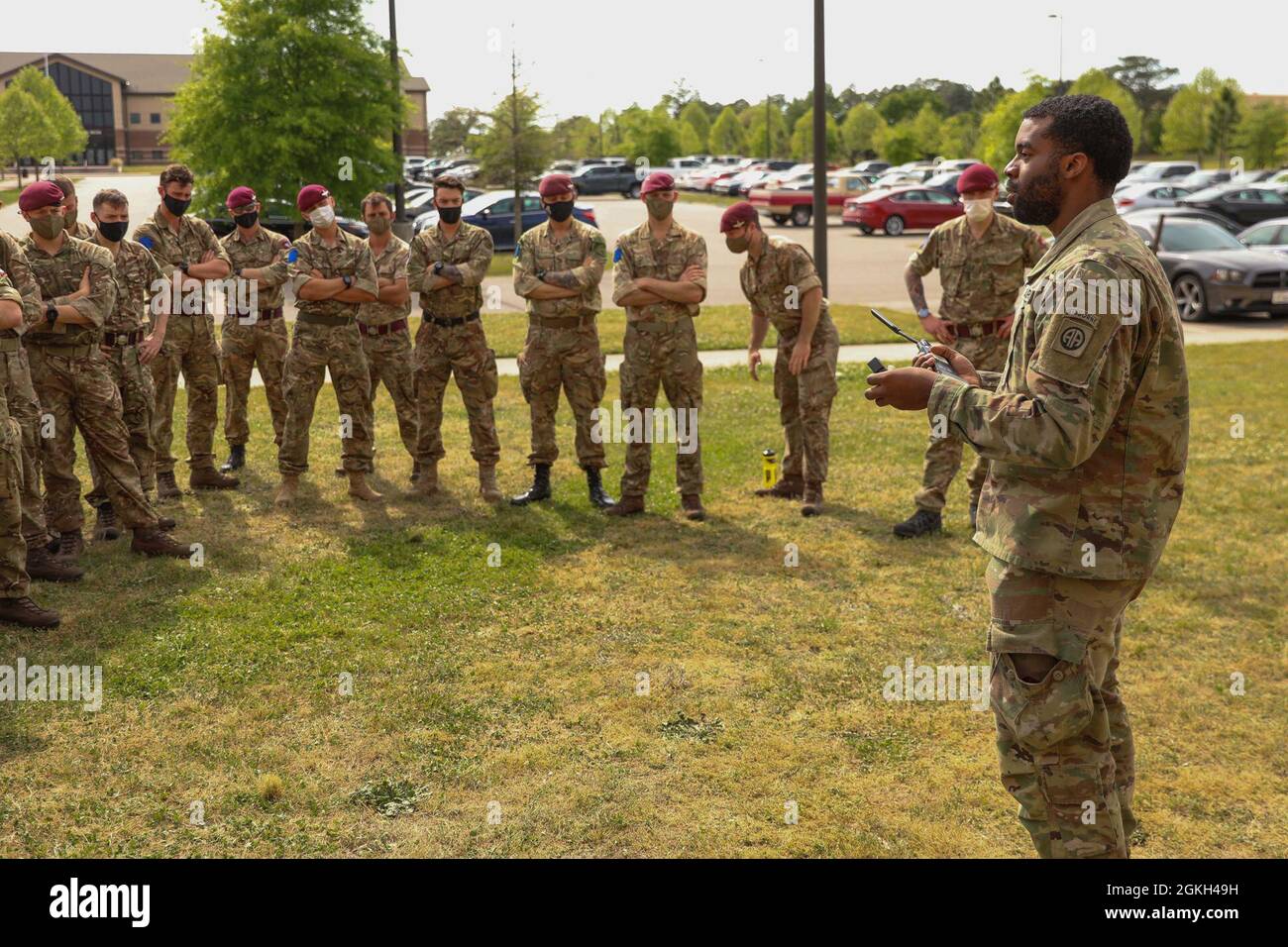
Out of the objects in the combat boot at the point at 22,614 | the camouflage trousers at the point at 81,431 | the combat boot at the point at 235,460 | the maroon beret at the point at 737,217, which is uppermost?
the maroon beret at the point at 737,217

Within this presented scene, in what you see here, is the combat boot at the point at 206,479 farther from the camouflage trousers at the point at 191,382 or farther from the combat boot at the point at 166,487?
the combat boot at the point at 166,487

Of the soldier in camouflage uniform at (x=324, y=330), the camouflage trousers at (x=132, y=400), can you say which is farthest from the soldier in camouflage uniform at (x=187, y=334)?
the soldier in camouflage uniform at (x=324, y=330)

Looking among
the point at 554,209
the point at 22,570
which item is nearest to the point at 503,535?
the point at 554,209

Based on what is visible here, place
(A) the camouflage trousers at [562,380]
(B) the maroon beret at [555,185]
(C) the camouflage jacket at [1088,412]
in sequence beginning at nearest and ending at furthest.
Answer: (C) the camouflage jacket at [1088,412], (B) the maroon beret at [555,185], (A) the camouflage trousers at [562,380]

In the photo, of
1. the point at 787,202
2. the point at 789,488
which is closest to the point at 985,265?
the point at 789,488

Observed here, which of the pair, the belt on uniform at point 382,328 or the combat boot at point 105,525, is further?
the belt on uniform at point 382,328

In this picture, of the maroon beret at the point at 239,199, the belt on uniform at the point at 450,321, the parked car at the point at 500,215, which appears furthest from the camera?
the parked car at the point at 500,215

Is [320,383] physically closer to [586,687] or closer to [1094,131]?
[586,687]

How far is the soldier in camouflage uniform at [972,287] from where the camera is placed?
8.41 meters

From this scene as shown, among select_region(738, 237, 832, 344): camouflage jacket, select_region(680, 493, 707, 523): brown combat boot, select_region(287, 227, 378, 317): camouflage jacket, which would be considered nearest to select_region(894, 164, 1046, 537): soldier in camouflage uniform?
select_region(738, 237, 832, 344): camouflage jacket

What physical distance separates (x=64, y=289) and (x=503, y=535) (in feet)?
10.4

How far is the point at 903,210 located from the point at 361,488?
31.4m

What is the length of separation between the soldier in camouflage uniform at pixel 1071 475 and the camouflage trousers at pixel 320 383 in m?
6.46

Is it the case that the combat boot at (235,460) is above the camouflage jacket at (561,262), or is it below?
below
